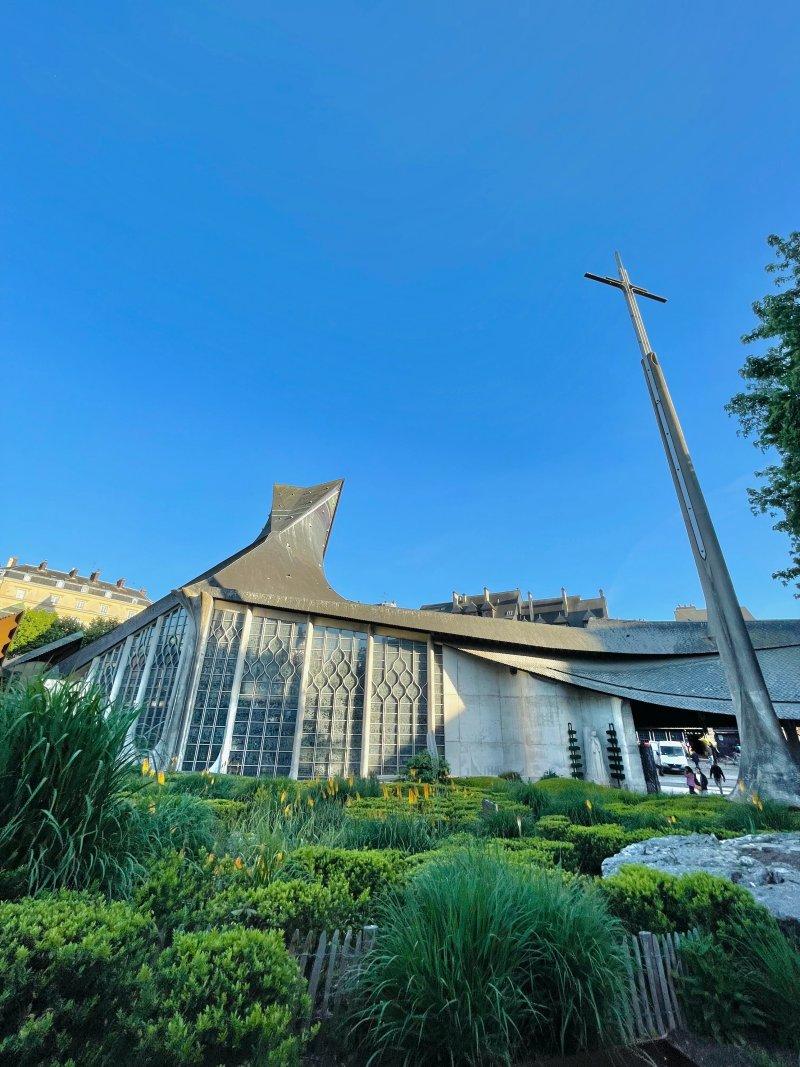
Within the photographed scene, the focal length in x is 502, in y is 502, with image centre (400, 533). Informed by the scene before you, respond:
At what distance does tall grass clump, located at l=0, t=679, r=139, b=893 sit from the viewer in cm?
297

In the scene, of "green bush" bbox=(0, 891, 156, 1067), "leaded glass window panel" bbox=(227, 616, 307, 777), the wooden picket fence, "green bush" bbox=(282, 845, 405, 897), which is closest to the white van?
"leaded glass window panel" bbox=(227, 616, 307, 777)

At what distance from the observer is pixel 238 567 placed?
61.9 ft

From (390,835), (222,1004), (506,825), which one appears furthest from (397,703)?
(222,1004)

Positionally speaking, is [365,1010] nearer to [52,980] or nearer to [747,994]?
[52,980]

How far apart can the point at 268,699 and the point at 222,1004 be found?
14614 millimetres

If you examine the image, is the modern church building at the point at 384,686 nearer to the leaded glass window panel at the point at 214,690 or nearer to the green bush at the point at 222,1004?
the leaded glass window panel at the point at 214,690

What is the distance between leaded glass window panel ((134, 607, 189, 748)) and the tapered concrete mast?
15.4m

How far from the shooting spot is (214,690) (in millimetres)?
15625

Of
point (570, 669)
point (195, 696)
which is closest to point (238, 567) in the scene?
point (195, 696)

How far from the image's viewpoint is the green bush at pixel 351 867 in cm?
382

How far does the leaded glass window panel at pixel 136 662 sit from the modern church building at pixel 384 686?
84mm

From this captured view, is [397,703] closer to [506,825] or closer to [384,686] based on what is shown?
[384,686]

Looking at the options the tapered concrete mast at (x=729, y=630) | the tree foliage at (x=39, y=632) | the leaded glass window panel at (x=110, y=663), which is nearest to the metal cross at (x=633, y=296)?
the tapered concrete mast at (x=729, y=630)

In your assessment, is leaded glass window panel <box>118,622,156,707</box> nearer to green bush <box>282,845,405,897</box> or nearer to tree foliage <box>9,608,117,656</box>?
green bush <box>282,845,405,897</box>
